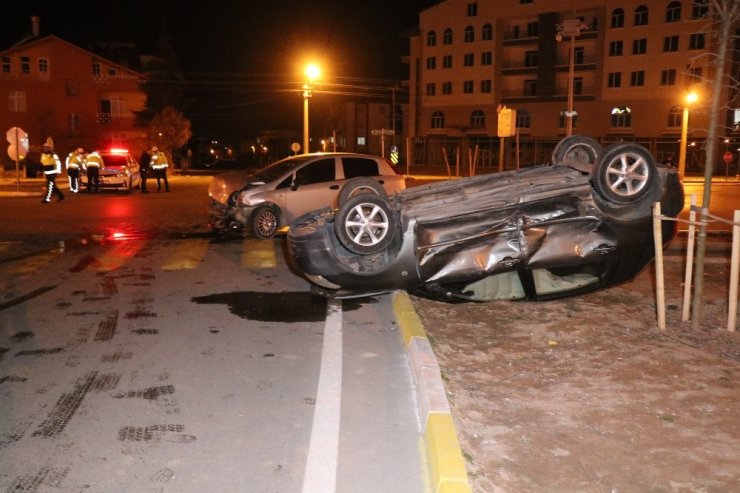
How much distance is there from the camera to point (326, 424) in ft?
15.0

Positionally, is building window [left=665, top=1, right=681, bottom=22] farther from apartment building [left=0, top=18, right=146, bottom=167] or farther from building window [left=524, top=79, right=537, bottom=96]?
apartment building [left=0, top=18, right=146, bottom=167]

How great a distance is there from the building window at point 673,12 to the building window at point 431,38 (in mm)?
20798

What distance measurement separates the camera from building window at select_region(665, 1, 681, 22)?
5169 cm

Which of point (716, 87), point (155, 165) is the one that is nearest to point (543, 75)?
point (155, 165)

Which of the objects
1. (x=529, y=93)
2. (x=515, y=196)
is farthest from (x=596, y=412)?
(x=529, y=93)

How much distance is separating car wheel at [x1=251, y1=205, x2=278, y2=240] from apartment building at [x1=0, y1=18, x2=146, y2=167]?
126 feet

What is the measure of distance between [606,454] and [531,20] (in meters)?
61.4

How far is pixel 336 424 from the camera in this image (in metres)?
4.55

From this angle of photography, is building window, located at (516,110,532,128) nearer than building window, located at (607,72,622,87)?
No

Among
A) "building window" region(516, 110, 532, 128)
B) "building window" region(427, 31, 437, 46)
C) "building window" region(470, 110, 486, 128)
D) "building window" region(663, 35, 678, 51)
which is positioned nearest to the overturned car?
"building window" region(663, 35, 678, 51)

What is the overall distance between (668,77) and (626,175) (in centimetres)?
5299

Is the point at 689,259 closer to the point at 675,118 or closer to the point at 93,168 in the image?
the point at 93,168

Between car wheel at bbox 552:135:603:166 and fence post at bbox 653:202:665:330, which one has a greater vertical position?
car wheel at bbox 552:135:603:166

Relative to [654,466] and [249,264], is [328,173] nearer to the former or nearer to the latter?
[249,264]
